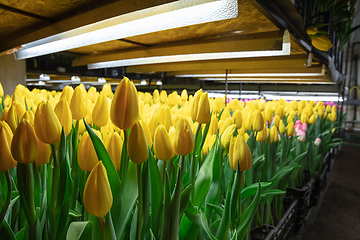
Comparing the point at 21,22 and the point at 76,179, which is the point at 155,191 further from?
the point at 21,22

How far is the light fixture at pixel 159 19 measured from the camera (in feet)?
2.33

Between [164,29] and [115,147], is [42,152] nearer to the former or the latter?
[115,147]

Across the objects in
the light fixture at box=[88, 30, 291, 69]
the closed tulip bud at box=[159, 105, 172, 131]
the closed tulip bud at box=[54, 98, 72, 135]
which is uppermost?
the light fixture at box=[88, 30, 291, 69]

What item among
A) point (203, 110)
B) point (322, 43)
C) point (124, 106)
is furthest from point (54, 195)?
point (322, 43)

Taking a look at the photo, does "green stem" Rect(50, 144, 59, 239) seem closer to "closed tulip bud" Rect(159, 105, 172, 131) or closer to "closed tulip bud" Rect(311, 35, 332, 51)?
"closed tulip bud" Rect(159, 105, 172, 131)

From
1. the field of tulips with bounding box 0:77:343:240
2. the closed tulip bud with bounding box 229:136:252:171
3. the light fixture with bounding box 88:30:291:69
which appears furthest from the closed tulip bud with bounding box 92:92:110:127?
the light fixture with bounding box 88:30:291:69

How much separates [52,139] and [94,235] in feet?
0.47

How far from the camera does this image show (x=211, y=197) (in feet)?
1.88

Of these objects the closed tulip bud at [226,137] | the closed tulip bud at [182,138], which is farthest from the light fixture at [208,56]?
the closed tulip bud at [182,138]

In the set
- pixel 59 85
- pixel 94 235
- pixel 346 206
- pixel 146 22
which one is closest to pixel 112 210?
pixel 94 235

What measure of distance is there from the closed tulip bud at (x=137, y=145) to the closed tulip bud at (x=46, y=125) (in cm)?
10

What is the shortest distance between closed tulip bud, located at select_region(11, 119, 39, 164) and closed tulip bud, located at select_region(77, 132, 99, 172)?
57mm

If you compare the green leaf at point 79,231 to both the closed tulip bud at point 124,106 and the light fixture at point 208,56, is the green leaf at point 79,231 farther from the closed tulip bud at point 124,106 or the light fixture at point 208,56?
the light fixture at point 208,56

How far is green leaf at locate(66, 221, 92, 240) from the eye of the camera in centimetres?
33
